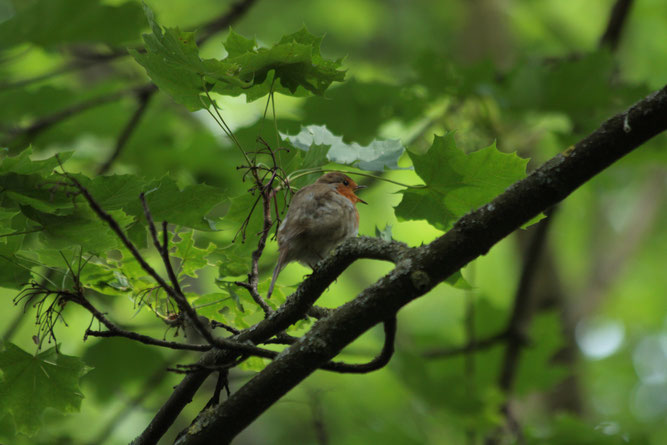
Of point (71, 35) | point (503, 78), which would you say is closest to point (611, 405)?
point (503, 78)

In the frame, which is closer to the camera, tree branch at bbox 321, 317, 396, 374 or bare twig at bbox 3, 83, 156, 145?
tree branch at bbox 321, 317, 396, 374

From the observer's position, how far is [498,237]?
1.92m

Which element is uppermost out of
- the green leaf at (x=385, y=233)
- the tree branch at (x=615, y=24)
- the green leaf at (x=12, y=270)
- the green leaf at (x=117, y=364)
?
the tree branch at (x=615, y=24)

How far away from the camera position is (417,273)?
1.92 meters

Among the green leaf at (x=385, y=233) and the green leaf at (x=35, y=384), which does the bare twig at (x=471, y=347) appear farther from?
the green leaf at (x=35, y=384)

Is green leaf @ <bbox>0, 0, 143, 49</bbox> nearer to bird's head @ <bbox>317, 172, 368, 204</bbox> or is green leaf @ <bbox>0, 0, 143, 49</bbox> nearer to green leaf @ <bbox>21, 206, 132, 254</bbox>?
bird's head @ <bbox>317, 172, 368, 204</bbox>

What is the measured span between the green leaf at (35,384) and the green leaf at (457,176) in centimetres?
144

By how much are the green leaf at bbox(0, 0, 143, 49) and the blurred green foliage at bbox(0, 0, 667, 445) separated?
0.04ft

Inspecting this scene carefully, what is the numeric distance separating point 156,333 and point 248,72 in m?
8.62

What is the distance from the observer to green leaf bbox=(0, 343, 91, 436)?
2.49m

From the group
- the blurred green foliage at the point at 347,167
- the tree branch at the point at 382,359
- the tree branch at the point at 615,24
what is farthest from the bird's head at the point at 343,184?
the tree branch at the point at 615,24

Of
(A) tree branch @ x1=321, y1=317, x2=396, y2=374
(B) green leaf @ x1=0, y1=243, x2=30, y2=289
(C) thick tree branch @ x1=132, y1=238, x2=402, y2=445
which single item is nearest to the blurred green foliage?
(B) green leaf @ x1=0, y1=243, x2=30, y2=289

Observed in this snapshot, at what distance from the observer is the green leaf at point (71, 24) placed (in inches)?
156

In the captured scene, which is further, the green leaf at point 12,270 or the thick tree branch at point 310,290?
the green leaf at point 12,270
